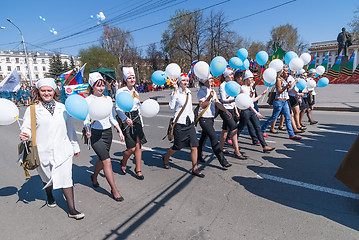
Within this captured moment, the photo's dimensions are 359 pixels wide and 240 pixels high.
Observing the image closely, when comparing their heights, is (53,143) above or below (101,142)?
above

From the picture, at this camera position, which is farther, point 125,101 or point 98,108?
point 125,101

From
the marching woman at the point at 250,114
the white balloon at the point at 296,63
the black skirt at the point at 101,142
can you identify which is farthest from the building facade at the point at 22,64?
the black skirt at the point at 101,142

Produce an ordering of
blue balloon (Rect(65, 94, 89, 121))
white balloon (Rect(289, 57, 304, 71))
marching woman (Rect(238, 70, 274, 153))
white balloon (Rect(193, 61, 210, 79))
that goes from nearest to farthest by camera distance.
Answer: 1. blue balloon (Rect(65, 94, 89, 121))
2. white balloon (Rect(193, 61, 210, 79))
3. marching woman (Rect(238, 70, 274, 153))
4. white balloon (Rect(289, 57, 304, 71))

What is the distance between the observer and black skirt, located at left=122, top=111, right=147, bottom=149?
152 inches

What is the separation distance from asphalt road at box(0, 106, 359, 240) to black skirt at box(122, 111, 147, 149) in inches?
28.4

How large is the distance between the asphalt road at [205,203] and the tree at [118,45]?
4626 centimetres

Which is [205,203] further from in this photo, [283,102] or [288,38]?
[288,38]

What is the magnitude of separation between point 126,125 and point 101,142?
704 mm

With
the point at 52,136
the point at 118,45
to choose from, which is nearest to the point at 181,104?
the point at 52,136

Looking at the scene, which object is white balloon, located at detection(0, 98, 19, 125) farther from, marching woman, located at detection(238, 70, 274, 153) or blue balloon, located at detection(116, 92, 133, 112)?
marching woman, located at detection(238, 70, 274, 153)

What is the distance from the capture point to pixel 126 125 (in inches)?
153

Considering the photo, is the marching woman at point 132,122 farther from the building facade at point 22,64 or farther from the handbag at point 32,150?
the building facade at point 22,64

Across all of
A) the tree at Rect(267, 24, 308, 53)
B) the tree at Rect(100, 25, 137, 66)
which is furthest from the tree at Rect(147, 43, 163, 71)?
the tree at Rect(267, 24, 308, 53)

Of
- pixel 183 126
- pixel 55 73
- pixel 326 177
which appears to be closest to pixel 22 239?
pixel 183 126
